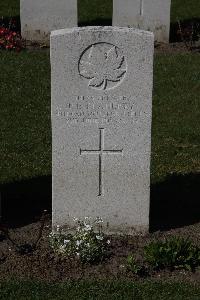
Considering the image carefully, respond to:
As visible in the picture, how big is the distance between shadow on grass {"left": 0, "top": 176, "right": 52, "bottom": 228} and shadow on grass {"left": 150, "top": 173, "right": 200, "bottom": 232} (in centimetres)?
110

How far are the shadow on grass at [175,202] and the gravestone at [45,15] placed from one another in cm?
645

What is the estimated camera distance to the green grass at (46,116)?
9.18 meters

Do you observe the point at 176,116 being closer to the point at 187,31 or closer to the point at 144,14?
the point at 144,14

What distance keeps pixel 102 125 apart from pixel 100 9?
11456 mm

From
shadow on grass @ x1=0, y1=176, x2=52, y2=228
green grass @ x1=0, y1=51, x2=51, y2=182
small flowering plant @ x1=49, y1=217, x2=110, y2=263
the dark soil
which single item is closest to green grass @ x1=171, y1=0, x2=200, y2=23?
green grass @ x1=0, y1=51, x2=51, y2=182

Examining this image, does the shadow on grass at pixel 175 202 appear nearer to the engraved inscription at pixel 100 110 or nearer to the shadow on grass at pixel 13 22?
the engraved inscription at pixel 100 110

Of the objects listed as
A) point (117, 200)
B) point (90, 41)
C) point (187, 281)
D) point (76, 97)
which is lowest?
point (187, 281)

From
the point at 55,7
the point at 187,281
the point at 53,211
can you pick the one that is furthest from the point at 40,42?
the point at 187,281

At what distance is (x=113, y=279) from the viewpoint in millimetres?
6547

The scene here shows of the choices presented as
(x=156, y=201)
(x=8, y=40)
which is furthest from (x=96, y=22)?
(x=156, y=201)

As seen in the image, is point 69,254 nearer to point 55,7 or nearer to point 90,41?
point 90,41

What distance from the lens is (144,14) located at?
1462cm

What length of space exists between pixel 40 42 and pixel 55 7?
30.6 inches

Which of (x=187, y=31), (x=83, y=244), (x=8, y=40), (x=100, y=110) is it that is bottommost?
(x=83, y=244)
